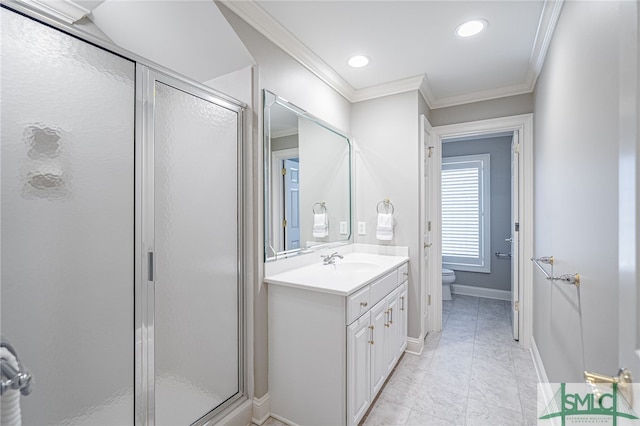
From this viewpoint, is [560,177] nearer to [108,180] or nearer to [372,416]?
[372,416]

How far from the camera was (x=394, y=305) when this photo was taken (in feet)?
7.66

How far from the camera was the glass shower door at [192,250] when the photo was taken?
1.40m

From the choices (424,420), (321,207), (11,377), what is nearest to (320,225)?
(321,207)

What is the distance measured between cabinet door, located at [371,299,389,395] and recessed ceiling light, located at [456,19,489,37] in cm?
187

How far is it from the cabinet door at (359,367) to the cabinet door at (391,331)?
33cm

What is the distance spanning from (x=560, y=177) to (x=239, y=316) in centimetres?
200

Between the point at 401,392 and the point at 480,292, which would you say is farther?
the point at 480,292

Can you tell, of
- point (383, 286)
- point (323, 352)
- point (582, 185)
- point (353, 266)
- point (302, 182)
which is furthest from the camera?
point (353, 266)

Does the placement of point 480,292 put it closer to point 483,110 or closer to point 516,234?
point 516,234

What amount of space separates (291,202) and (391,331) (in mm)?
1233

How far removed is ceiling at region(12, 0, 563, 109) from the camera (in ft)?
4.75

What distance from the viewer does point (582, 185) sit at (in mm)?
1255

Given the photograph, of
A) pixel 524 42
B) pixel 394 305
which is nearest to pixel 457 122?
pixel 524 42

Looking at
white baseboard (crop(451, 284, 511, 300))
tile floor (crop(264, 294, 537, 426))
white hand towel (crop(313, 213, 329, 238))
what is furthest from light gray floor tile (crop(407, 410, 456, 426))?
white baseboard (crop(451, 284, 511, 300))
